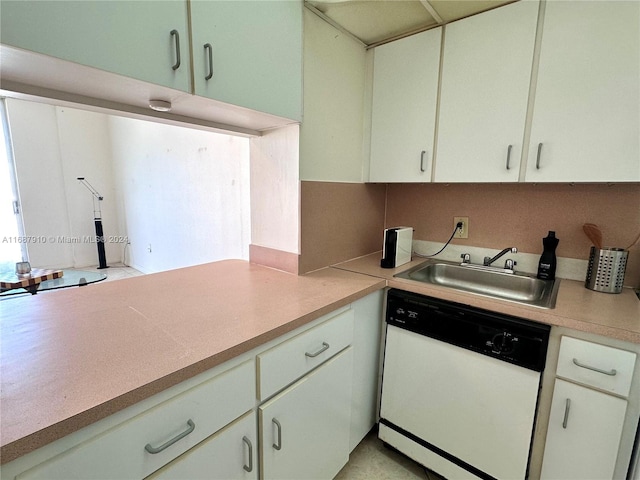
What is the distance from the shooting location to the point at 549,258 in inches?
56.6

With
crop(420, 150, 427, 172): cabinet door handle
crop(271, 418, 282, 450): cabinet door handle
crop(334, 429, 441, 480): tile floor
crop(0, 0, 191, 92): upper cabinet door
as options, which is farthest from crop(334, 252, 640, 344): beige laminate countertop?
crop(0, 0, 191, 92): upper cabinet door

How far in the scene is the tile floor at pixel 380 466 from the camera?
1.41 metres

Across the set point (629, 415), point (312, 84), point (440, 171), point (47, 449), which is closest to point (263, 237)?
point (312, 84)

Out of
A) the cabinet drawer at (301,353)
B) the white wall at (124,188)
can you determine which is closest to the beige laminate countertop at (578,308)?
the cabinet drawer at (301,353)

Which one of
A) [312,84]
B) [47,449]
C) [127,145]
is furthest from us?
[127,145]

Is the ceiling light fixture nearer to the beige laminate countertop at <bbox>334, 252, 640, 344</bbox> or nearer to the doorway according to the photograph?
the beige laminate countertop at <bbox>334, 252, 640, 344</bbox>

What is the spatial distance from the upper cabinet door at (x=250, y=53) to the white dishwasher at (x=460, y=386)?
100 cm

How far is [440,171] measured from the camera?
1.49 metres

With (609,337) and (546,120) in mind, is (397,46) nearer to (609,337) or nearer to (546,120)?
(546,120)

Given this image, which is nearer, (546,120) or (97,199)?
(546,120)

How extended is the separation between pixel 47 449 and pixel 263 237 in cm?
115

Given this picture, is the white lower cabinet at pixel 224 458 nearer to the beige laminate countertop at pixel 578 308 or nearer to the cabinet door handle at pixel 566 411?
the beige laminate countertop at pixel 578 308

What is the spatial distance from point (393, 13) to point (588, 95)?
0.85 m

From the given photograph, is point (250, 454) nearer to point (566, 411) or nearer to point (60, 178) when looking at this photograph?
point (566, 411)
